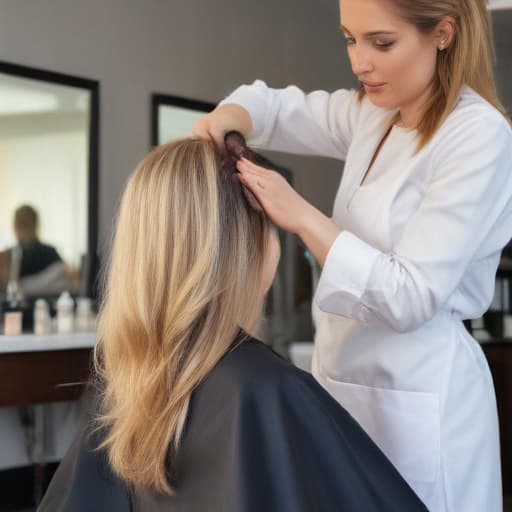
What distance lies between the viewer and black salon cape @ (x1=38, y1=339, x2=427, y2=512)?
103cm

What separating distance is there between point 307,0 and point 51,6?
1.83m

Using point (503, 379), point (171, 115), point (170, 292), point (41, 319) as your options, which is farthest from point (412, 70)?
point (171, 115)

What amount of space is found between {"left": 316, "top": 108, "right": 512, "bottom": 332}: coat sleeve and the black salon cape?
15 centimetres

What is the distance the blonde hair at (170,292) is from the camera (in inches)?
43.8

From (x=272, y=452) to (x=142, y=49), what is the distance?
3.04 metres

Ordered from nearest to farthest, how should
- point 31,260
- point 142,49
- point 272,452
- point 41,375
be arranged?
point 272,452 → point 41,375 → point 31,260 → point 142,49

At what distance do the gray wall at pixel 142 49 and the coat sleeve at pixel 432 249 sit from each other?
2561 millimetres

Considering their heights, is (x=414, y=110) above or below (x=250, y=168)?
above

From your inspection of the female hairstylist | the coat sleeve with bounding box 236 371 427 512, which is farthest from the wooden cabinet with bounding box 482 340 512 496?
the coat sleeve with bounding box 236 371 427 512

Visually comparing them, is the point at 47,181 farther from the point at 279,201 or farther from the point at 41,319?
the point at 279,201

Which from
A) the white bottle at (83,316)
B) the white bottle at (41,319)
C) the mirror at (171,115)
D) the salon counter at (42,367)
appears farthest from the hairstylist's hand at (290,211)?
the mirror at (171,115)

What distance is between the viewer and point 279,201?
3.75ft

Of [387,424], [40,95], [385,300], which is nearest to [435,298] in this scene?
[385,300]

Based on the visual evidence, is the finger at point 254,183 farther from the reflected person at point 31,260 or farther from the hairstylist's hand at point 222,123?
the reflected person at point 31,260
